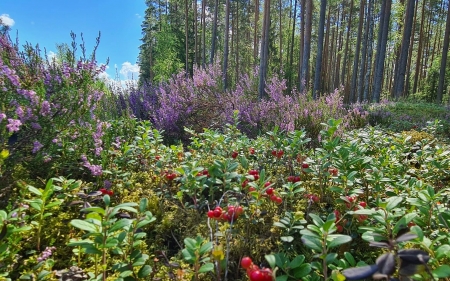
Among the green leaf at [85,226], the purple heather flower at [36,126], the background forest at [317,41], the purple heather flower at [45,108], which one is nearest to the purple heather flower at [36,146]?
the purple heather flower at [36,126]

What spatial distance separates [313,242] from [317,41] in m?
18.9

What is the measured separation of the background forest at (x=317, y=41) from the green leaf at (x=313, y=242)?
36.4 feet

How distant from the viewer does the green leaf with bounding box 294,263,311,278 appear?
3.34 feet

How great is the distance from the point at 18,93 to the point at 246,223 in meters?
1.73

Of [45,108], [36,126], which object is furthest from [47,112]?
[36,126]

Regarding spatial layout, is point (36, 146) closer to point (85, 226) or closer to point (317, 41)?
point (85, 226)

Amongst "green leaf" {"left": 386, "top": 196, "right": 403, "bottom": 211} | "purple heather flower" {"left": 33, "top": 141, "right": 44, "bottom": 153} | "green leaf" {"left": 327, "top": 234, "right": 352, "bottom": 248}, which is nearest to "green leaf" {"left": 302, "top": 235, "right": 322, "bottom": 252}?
"green leaf" {"left": 327, "top": 234, "right": 352, "bottom": 248}

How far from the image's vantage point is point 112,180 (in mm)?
2129

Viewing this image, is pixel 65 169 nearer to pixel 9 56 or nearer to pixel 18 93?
pixel 18 93

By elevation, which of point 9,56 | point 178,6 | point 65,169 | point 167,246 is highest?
point 178,6

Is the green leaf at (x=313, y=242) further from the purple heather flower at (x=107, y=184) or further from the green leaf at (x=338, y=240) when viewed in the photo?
the purple heather flower at (x=107, y=184)

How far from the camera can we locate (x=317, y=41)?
58.4 ft

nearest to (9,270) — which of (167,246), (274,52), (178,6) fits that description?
(167,246)

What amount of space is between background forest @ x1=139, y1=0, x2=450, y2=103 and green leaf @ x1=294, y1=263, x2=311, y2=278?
438 inches
